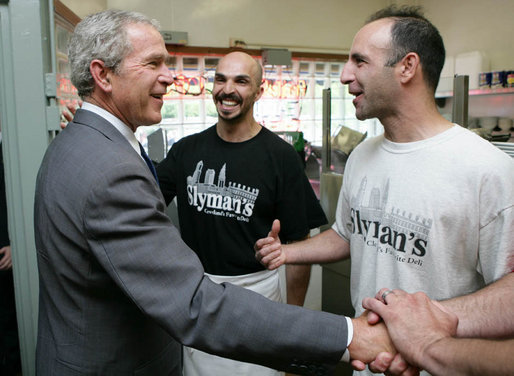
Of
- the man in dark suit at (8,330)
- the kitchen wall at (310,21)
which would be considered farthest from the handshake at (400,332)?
the kitchen wall at (310,21)

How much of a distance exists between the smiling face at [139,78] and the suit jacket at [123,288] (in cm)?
12

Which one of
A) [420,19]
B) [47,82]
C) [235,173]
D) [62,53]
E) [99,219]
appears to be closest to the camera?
[99,219]

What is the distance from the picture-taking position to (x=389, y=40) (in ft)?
4.34

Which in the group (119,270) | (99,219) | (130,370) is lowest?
(130,370)

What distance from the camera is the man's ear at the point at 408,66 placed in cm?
130

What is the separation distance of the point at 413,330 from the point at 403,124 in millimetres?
574

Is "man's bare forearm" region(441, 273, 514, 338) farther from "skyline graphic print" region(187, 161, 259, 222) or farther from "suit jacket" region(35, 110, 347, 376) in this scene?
"skyline graphic print" region(187, 161, 259, 222)

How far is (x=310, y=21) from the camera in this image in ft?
18.5


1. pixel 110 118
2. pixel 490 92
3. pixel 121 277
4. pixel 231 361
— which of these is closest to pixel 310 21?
pixel 490 92

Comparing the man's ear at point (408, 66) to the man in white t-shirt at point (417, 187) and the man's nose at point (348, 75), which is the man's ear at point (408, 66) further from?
the man's nose at point (348, 75)

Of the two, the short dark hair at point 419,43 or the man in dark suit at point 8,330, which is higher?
the short dark hair at point 419,43

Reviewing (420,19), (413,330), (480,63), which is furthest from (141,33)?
(480,63)

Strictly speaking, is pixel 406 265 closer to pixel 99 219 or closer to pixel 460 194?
pixel 460 194

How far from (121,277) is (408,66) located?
983mm
